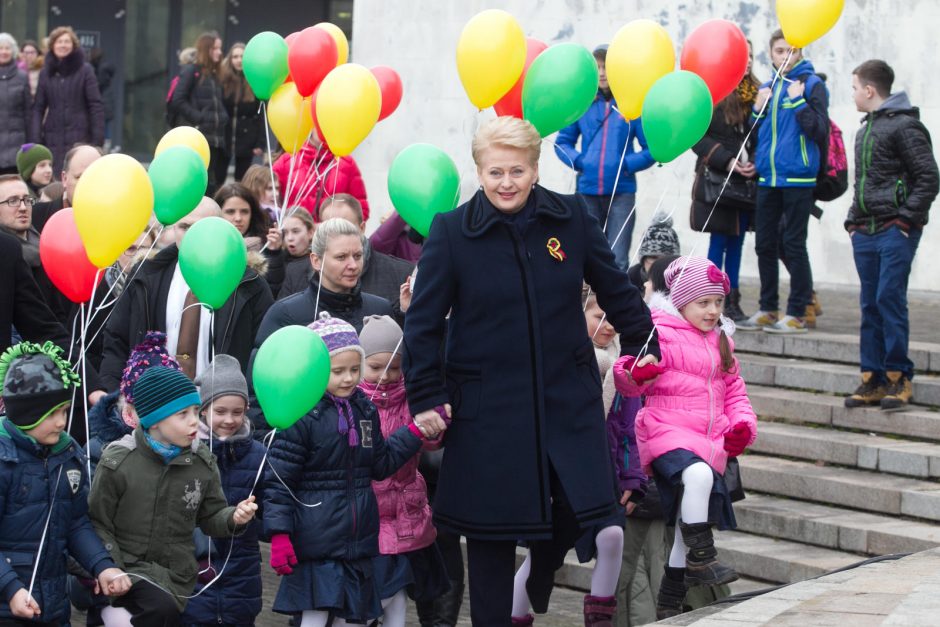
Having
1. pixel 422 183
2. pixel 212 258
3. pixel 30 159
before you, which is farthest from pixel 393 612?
pixel 30 159

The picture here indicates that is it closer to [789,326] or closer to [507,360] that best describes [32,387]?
[507,360]

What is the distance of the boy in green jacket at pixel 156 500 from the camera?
6.14 metres

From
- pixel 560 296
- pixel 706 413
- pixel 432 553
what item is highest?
pixel 560 296

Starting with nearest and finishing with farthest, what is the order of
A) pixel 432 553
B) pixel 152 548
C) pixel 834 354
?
pixel 152 548
pixel 432 553
pixel 834 354

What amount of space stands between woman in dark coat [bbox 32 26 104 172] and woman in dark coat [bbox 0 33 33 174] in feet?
0.59

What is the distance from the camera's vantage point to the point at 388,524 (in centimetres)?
655

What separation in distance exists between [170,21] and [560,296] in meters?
18.9

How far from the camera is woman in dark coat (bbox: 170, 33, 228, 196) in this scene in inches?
623

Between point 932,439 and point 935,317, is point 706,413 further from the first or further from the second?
point 935,317

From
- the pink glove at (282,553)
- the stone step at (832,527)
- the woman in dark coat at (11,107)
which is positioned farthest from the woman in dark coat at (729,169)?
the woman in dark coat at (11,107)

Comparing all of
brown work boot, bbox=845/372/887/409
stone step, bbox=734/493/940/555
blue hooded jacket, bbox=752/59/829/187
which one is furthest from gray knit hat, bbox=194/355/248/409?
blue hooded jacket, bbox=752/59/829/187

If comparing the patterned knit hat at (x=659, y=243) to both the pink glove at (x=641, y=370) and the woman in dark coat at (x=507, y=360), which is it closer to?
the pink glove at (x=641, y=370)

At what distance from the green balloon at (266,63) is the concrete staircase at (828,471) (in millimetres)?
3417

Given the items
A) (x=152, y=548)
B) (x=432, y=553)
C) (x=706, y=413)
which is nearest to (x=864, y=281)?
(x=706, y=413)
